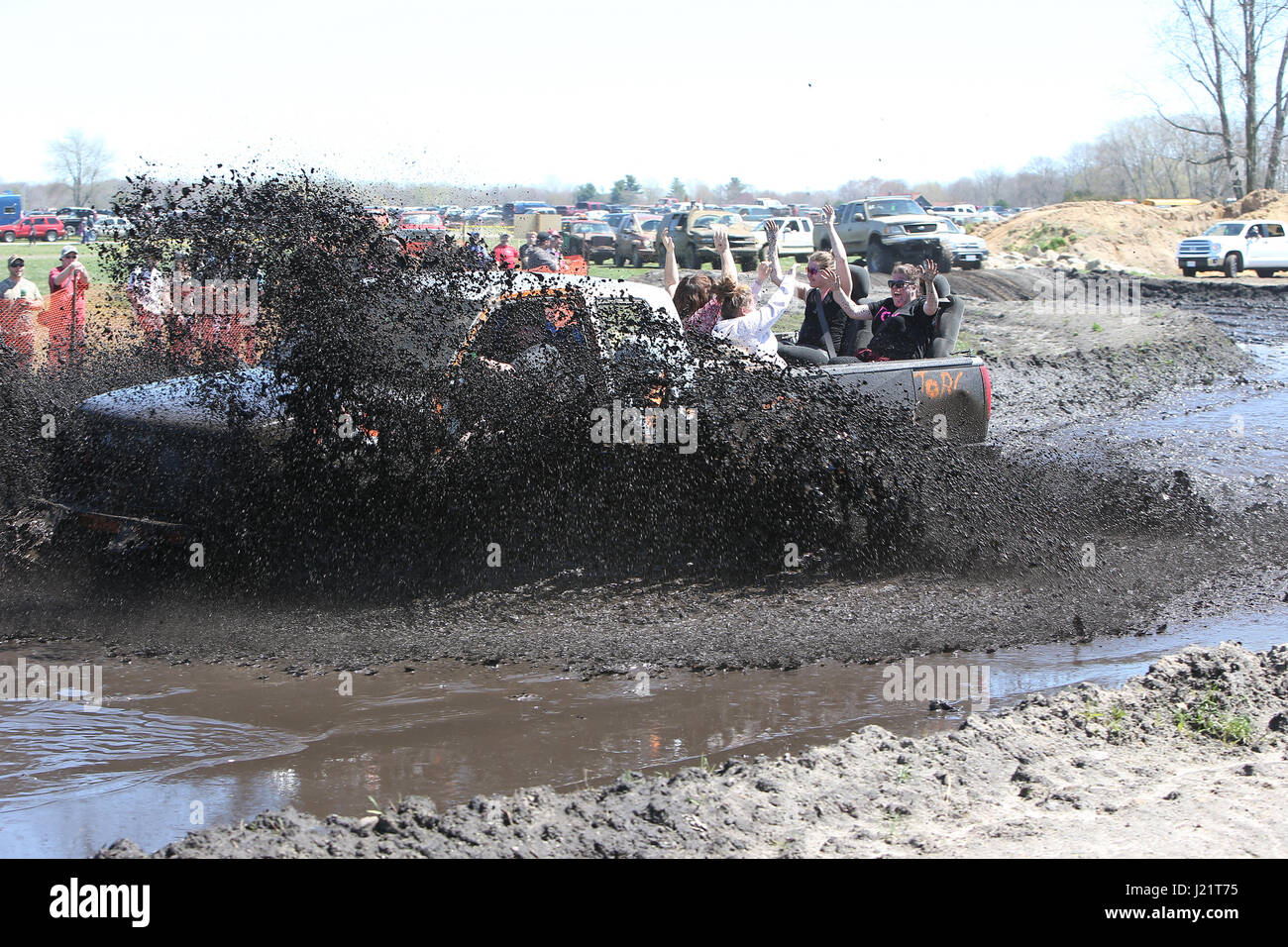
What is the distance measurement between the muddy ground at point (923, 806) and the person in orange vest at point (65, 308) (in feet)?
28.1

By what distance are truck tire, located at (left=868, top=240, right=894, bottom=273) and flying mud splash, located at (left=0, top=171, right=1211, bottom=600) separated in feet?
82.4

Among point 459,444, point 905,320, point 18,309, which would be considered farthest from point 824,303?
point 18,309

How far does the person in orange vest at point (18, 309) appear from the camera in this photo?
1162 cm

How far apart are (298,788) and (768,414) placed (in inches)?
145

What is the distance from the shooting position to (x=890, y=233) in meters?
32.1

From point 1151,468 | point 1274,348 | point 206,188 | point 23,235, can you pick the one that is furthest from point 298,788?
point 23,235

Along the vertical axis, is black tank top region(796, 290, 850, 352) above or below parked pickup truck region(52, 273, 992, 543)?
above

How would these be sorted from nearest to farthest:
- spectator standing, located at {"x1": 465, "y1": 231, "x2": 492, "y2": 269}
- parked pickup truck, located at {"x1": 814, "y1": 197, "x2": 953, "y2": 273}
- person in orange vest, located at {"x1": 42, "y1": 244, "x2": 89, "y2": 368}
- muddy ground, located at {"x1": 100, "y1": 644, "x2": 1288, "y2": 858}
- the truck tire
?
muddy ground, located at {"x1": 100, "y1": 644, "x2": 1288, "y2": 858}, spectator standing, located at {"x1": 465, "y1": 231, "x2": 492, "y2": 269}, person in orange vest, located at {"x1": 42, "y1": 244, "x2": 89, "y2": 368}, parked pickup truck, located at {"x1": 814, "y1": 197, "x2": 953, "y2": 273}, the truck tire

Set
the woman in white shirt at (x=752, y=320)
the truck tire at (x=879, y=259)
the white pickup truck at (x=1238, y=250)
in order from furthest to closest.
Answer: the white pickup truck at (x=1238, y=250) → the truck tire at (x=879, y=259) → the woman in white shirt at (x=752, y=320)

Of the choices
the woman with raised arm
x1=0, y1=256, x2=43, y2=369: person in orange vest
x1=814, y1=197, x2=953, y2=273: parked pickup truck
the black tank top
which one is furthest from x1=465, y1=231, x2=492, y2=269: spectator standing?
x1=814, y1=197, x2=953, y2=273: parked pickup truck

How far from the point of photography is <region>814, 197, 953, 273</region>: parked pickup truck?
31188 millimetres

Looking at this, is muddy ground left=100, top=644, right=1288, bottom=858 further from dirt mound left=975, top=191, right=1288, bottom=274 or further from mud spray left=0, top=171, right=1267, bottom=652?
dirt mound left=975, top=191, right=1288, bottom=274

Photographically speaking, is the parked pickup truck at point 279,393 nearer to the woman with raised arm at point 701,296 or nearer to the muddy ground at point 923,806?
the woman with raised arm at point 701,296

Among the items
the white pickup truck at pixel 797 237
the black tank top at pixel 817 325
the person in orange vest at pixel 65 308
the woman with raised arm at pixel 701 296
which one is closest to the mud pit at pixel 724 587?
the woman with raised arm at pixel 701 296
